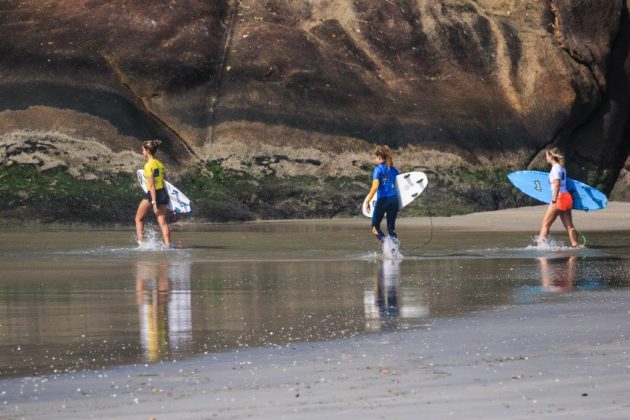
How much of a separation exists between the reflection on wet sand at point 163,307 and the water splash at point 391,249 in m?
2.64

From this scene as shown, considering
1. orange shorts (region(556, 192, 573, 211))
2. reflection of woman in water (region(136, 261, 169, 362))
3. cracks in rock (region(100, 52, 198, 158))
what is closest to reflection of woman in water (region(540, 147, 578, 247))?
orange shorts (region(556, 192, 573, 211))

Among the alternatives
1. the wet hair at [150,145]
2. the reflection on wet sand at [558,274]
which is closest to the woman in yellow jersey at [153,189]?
the wet hair at [150,145]

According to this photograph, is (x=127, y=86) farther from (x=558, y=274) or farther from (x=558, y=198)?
(x=558, y=274)

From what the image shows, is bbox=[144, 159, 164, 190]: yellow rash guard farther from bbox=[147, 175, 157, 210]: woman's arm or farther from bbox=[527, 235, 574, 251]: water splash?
bbox=[527, 235, 574, 251]: water splash

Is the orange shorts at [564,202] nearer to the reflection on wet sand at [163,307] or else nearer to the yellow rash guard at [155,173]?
the yellow rash guard at [155,173]

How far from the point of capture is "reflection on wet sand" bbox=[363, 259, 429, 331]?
11.0 metres

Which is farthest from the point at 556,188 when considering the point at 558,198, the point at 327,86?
the point at 327,86

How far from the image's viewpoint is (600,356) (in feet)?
29.0

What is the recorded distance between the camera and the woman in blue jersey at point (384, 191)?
19203 mm

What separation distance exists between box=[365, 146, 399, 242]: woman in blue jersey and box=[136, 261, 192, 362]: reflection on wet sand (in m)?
3.02

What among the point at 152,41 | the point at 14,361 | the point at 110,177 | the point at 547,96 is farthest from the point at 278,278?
the point at 547,96

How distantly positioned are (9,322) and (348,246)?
1005 centimetres

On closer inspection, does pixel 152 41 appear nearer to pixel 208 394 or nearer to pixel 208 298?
pixel 208 298

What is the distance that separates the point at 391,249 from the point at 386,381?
10.6m
